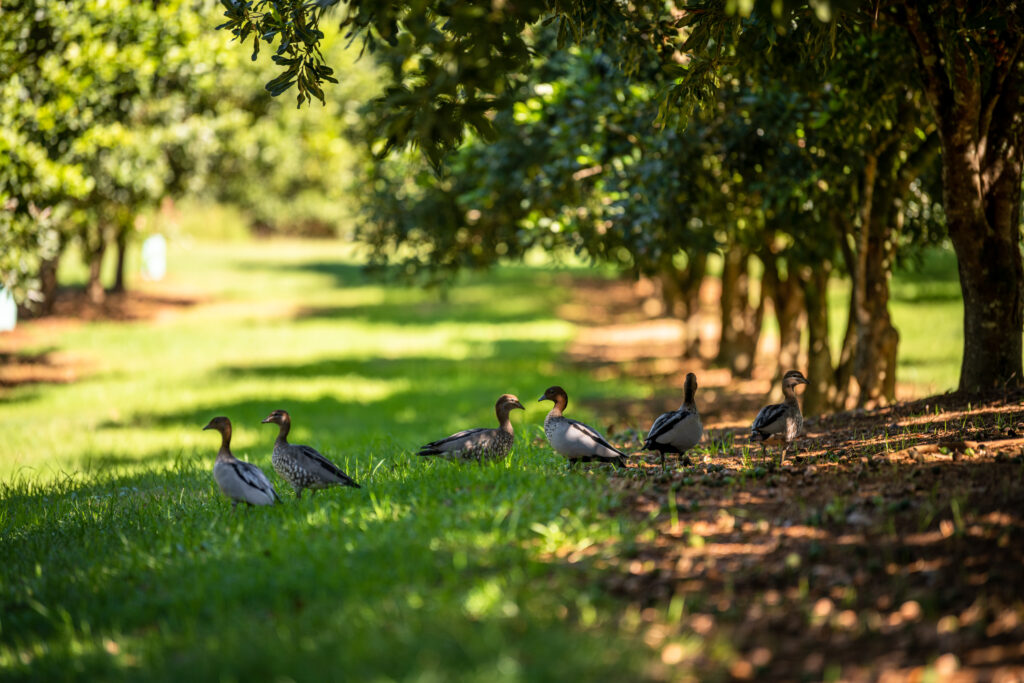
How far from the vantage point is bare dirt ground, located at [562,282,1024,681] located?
15.0 feet

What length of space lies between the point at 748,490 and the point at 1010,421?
10.6ft

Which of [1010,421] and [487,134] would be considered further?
[1010,421]

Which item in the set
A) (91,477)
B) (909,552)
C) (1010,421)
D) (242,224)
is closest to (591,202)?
(1010,421)

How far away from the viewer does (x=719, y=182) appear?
42.9ft

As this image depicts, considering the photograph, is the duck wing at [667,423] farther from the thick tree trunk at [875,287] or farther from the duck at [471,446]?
the thick tree trunk at [875,287]

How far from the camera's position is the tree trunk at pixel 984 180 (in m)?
9.02

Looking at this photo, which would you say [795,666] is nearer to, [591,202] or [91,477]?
[91,477]

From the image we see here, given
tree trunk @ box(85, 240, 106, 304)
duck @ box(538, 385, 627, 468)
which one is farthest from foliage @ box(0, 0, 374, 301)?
duck @ box(538, 385, 627, 468)

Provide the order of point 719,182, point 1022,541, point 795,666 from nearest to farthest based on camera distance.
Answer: point 795,666
point 1022,541
point 719,182

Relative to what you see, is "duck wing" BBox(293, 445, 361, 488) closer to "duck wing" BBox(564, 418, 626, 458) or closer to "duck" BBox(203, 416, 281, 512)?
"duck" BBox(203, 416, 281, 512)

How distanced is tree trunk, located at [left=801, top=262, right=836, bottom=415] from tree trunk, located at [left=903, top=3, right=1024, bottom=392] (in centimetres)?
532

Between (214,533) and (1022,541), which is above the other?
(1022,541)

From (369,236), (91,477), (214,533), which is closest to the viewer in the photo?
(214,533)

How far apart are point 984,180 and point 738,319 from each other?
40.8 ft
